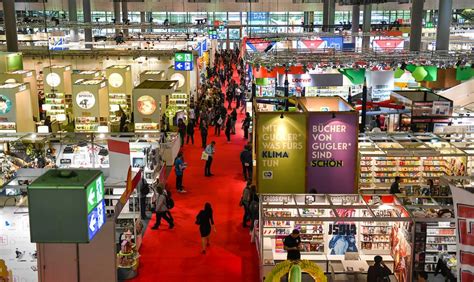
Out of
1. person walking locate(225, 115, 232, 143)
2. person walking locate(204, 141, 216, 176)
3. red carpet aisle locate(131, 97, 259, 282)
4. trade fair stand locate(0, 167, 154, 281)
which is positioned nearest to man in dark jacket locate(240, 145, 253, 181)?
red carpet aisle locate(131, 97, 259, 282)

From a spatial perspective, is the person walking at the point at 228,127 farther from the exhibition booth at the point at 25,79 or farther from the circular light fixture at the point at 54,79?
the exhibition booth at the point at 25,79

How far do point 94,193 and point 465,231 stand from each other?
3853 millimetres

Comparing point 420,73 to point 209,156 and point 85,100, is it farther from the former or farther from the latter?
point 85,100

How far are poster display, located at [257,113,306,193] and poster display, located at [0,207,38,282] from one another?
492 centimetres

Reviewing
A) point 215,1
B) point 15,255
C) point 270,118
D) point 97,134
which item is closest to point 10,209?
point 15,255

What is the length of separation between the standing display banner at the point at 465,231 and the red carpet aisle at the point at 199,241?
574 centimetres

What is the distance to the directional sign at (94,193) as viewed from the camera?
6361 mm

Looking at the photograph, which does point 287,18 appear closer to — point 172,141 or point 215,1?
point 215,1

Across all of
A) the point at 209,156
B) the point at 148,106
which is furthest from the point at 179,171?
the point at 148,106

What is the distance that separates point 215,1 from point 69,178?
134 ft

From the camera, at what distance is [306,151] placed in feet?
39.4

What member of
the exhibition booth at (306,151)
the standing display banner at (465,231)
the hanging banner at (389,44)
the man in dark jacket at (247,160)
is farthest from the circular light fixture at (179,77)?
the standing display banner at (465,231)

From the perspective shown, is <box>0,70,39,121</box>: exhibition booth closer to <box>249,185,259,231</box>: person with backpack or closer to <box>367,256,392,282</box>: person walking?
<box>249,185,259,231</box>: person with backpack

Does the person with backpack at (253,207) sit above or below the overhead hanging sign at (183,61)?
below
